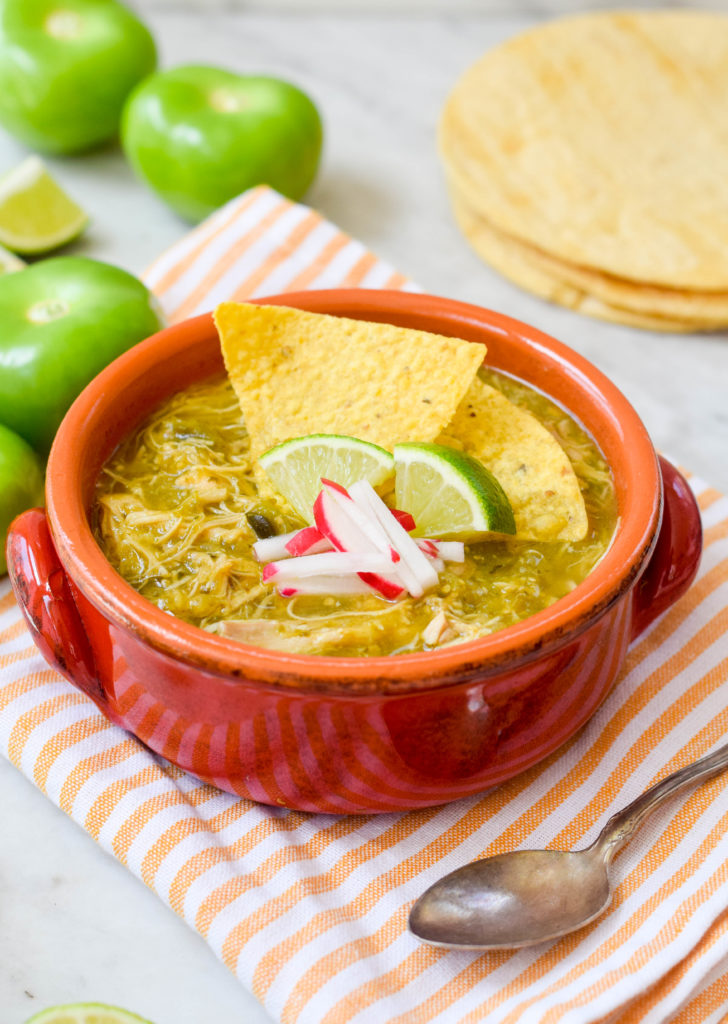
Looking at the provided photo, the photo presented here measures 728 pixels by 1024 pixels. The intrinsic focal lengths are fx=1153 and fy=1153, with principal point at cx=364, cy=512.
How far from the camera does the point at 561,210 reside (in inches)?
119

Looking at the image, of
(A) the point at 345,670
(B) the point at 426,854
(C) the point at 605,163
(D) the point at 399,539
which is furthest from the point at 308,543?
(C) the point at 605,163

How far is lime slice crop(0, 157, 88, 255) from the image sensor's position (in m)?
2.98

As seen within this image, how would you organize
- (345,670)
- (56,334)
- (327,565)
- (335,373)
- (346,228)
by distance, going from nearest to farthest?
(345,670) → (327,565) → (335,373) → (56,334) → (346,228)

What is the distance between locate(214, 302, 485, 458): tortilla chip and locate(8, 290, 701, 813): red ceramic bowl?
227mm

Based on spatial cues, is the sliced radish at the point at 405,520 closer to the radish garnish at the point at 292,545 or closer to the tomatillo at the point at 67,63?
the radish garnish at the point at 292,545

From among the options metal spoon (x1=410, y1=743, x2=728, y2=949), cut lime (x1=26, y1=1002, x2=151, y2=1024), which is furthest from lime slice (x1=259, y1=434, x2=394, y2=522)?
cut lime (x1=26, y1=1002, x2=151, y2=1024)

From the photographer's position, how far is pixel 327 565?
5.82ft

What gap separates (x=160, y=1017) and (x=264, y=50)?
3.38 meters

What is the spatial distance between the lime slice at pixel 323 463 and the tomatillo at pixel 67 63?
6.00 feet

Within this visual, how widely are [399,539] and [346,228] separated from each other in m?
1.75

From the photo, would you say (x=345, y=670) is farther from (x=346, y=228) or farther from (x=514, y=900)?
(x=346, y=228)

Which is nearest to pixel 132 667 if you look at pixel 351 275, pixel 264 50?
pixel 351 275

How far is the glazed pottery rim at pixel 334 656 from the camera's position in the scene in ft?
5.08

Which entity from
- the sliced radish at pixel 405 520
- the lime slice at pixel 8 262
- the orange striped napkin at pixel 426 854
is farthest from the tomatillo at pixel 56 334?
the sliced radish at pixel 405 520
